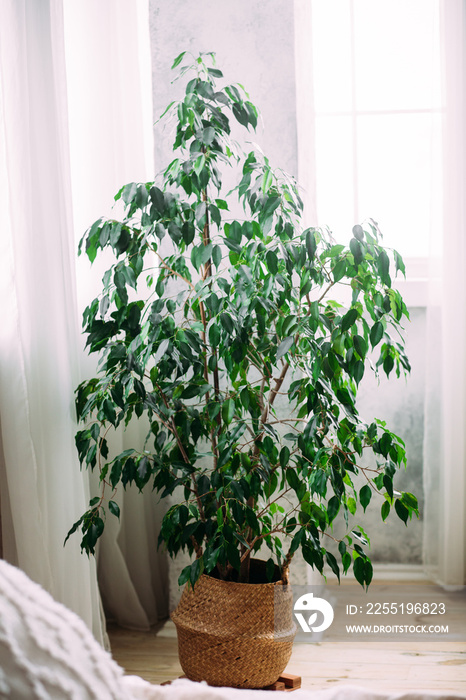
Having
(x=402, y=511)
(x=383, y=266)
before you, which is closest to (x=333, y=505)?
(x=402, y=511)

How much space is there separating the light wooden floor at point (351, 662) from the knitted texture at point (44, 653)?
1.48m

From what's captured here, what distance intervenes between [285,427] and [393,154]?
46.0 inches

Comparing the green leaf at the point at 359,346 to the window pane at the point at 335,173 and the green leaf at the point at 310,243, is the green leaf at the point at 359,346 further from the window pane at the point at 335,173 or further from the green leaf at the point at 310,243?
the window pane at the point at 335,173

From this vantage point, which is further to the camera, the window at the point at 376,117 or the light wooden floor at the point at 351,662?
the window at the point at 376,117

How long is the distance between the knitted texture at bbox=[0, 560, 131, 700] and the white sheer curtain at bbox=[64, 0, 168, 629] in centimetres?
156

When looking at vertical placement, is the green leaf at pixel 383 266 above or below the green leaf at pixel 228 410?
above

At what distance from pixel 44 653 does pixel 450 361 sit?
6.81ft

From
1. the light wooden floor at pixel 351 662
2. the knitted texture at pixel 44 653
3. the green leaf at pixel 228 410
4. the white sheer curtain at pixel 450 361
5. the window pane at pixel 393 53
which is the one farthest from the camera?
the window pane at pixel 393 53

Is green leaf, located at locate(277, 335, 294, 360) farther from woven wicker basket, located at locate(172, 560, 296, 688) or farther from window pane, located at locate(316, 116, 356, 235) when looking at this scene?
window pane, located at locate(316, 116, 356, 235)

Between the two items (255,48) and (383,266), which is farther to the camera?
(255,48)

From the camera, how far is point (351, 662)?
1.92 m

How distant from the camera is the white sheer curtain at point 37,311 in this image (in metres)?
1.60

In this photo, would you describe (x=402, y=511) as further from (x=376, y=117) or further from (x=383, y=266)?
(x=376, y=117)

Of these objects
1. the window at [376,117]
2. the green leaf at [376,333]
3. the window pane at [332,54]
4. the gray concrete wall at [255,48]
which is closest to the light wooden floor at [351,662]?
the green leaf at [376,333]
